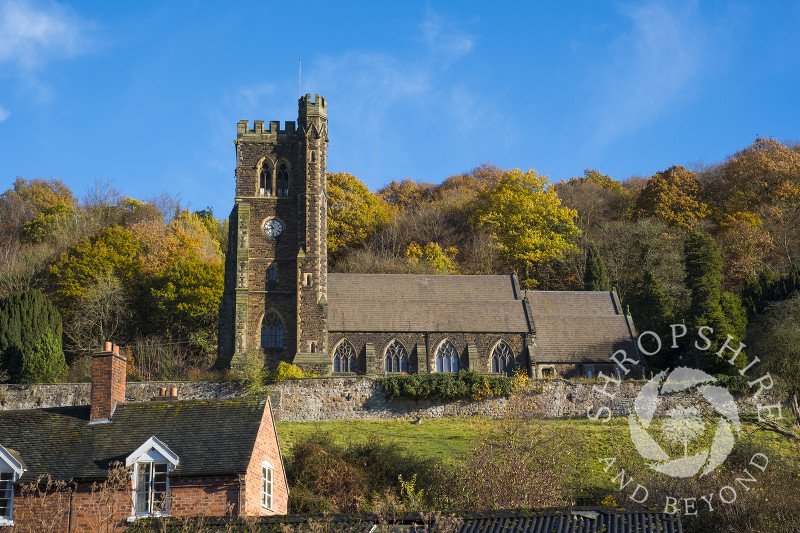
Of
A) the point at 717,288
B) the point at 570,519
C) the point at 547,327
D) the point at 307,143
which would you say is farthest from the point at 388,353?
the point at 570,519

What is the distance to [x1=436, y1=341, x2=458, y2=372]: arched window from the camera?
1870 inches

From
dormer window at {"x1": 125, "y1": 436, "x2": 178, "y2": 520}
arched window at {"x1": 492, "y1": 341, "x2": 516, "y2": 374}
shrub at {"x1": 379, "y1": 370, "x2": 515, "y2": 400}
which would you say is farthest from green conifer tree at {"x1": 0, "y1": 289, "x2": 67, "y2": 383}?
dormer window at {"x1": 125, "y1": 436, "x2": 178, "y2": 520}

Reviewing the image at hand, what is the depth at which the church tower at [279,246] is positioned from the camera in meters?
47.1

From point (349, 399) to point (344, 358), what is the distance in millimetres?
8665

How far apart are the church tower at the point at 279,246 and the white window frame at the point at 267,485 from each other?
73.3 ft

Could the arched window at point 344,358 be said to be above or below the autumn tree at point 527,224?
below

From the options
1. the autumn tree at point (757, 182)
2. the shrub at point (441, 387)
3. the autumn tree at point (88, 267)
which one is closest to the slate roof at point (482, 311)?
the shrub at point (441, 387)

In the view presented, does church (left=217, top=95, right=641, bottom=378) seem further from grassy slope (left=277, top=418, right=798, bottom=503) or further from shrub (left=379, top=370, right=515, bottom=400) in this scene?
grassy slope (left=277, top=418, right=798, bottom=503)

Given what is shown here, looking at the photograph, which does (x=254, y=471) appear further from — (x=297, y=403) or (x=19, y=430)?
(x=297, y=403)

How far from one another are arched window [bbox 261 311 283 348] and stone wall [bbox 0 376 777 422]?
7.78 metres

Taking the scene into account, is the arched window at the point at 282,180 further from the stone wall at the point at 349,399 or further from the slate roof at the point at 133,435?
the slate roof at the point at 133,435

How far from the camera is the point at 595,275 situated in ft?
186

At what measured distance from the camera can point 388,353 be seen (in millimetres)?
47688

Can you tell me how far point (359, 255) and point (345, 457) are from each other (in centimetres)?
3452
